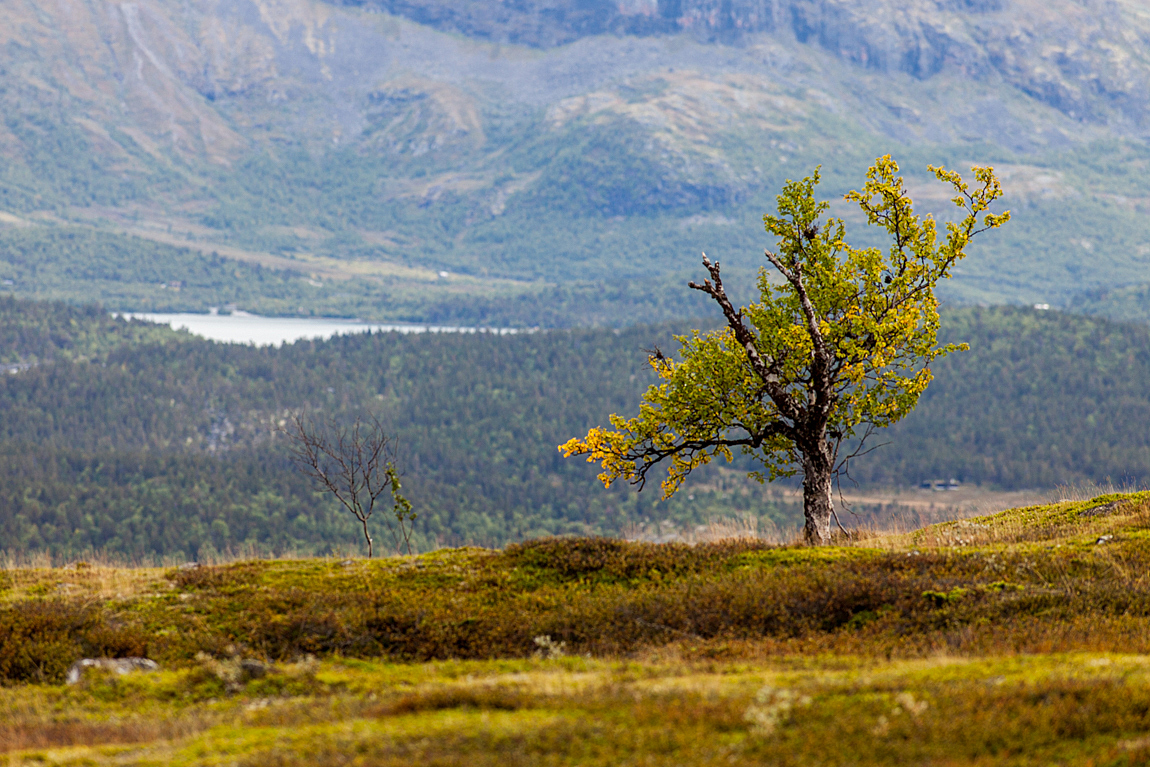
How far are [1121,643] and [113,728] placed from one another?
1601 centimetres

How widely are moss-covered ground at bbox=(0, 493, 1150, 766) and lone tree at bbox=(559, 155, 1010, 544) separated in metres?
4.81

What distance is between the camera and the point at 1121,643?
683 inches

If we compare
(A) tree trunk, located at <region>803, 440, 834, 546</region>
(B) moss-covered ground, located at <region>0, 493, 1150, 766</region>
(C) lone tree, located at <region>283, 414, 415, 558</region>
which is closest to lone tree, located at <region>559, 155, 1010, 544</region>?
(A) tree trunk, located at <region>803, 440, 834, 546</region>

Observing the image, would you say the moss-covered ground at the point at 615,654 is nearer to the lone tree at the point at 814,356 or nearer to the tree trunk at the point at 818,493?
the tree trunk at the point at 818,493

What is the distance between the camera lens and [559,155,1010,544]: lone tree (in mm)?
31391

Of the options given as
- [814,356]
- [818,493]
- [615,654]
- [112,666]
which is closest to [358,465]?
[818,493]

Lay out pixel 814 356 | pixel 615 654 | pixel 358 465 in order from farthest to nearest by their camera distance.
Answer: pixel 358 465 < pixel 814 356 < pixel 615 654

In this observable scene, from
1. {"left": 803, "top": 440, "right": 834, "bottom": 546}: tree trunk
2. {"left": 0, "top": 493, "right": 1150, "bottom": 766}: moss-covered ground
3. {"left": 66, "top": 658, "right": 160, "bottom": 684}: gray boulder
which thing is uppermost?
{"left": 803, "top": 440, "right": 834, "bottom": 546}: tree trunk

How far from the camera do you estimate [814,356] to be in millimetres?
31109

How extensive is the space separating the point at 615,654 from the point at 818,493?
1367 centimetres

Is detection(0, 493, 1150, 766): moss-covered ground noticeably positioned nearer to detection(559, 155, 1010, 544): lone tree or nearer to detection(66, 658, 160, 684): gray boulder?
detection(66, 658, 160, 684): gray boulder

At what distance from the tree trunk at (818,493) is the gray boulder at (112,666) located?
18.7 m

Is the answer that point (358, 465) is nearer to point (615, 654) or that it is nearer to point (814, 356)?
point (814, 356)

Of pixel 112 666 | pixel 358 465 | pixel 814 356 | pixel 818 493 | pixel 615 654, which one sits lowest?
pixel 112 666
